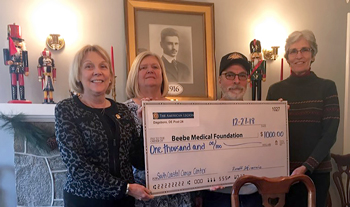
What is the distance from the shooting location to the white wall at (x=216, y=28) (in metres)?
1.63

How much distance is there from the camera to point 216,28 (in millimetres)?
1998

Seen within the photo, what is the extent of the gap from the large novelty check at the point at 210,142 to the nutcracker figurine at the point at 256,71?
0.45m

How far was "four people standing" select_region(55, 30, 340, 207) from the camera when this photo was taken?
3.12ft

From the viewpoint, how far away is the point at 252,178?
1.02 metres

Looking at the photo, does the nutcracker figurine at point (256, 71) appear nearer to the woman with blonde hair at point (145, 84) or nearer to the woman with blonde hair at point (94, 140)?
the woman with blonde hair at point (145, 84)

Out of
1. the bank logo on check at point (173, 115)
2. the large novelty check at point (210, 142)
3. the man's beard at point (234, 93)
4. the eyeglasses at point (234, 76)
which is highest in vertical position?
the eyeglasses at point (234, 76)

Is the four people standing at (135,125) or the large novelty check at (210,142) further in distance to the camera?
the large novelty check at (210,142)

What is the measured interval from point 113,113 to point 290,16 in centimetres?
187

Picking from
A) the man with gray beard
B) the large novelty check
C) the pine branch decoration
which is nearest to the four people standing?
the man with gray beard

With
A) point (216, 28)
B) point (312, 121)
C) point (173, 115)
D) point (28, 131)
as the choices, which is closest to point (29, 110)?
point (28, 131)

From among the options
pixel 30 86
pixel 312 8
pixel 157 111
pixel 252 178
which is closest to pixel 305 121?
pixel 252 178

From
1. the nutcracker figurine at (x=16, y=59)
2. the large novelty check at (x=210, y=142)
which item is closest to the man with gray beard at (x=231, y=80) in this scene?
the large novelty check at (x=210, y=142)

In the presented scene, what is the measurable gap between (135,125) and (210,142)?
1.20 ft

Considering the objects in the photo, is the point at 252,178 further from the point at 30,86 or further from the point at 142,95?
the point at 30,86
